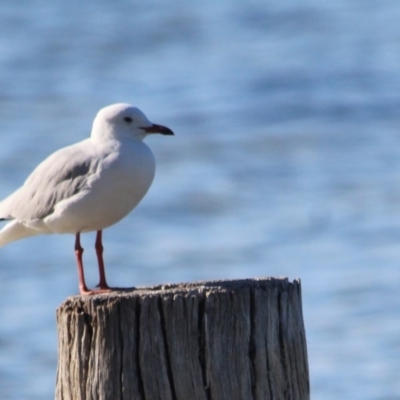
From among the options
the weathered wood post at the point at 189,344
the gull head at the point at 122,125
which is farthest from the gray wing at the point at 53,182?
the weathered wood post at the point at 189,344

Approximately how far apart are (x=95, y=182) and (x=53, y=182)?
1.22 feet

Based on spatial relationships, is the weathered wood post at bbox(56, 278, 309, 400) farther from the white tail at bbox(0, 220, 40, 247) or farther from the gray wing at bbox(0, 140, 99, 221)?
the white tail at bbox(0, 220, 40, 247)

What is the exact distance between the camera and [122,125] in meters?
4.50

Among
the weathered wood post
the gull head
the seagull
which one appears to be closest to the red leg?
the seagull

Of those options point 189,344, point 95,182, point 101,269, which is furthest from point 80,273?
point 189,344

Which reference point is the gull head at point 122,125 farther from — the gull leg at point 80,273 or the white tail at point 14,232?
the white tail at point 14,232

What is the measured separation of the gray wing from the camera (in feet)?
14.4

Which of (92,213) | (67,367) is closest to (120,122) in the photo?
(92,213)

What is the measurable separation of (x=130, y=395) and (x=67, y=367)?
0.27m

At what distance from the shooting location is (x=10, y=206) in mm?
4824

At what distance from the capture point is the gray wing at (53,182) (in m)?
4.38

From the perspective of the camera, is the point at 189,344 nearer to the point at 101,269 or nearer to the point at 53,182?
the point at 101,269

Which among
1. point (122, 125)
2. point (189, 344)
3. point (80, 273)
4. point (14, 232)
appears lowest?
point (189, 344)

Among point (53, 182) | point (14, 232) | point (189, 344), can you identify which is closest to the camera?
point (189, 344)
